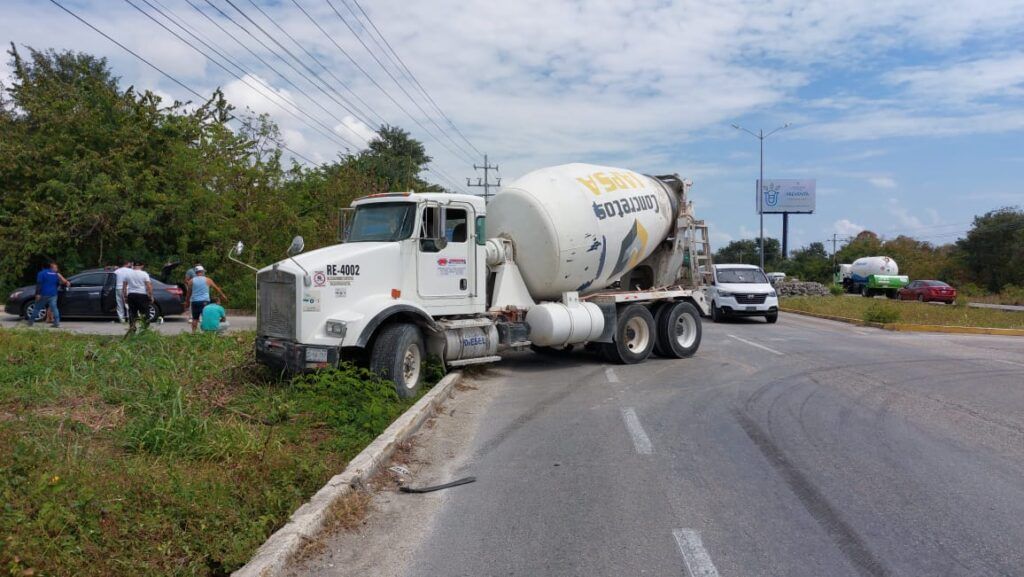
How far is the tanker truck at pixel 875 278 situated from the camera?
51.4 metres

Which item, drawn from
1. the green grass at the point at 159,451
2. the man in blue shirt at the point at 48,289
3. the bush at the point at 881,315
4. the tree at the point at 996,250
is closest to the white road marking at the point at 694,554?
the green grass at the point at 159,451

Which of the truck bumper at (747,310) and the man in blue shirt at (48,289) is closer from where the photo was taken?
the man in blue shirt at (48,289)

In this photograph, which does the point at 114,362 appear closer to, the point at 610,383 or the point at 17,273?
the point at 610,383

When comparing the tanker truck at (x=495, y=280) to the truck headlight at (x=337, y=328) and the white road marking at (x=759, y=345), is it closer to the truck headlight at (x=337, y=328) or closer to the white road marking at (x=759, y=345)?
the truck headlight at (x=337, y=328)

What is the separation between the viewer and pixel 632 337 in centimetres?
1466

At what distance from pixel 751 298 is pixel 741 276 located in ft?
4.04

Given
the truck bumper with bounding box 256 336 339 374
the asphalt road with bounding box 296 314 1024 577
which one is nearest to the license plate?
the truck bumper with bounding box 256 336 339 374

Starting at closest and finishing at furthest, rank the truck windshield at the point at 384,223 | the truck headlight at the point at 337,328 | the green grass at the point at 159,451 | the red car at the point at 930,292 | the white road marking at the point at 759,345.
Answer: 1. the green grass at the point at 159,451
2. the truck headlight at the point at 337,328
3. the truck windshield at the point at 384,223
4. the white road marking at the point at 759,345
5. the red car at the point at 930,292

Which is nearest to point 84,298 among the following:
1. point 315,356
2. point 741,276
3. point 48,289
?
point 48,289

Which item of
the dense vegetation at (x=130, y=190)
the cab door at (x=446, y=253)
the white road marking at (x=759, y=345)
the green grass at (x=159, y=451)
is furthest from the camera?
the dense vegetation at (x=130, y=190)

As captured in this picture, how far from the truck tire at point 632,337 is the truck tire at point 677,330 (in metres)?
0.27

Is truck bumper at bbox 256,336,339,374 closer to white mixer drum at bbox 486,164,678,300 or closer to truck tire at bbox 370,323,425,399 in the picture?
truck tire at bbox 370,323,425,399

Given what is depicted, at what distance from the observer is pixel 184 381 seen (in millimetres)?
9195

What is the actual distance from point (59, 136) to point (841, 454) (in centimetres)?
2598
